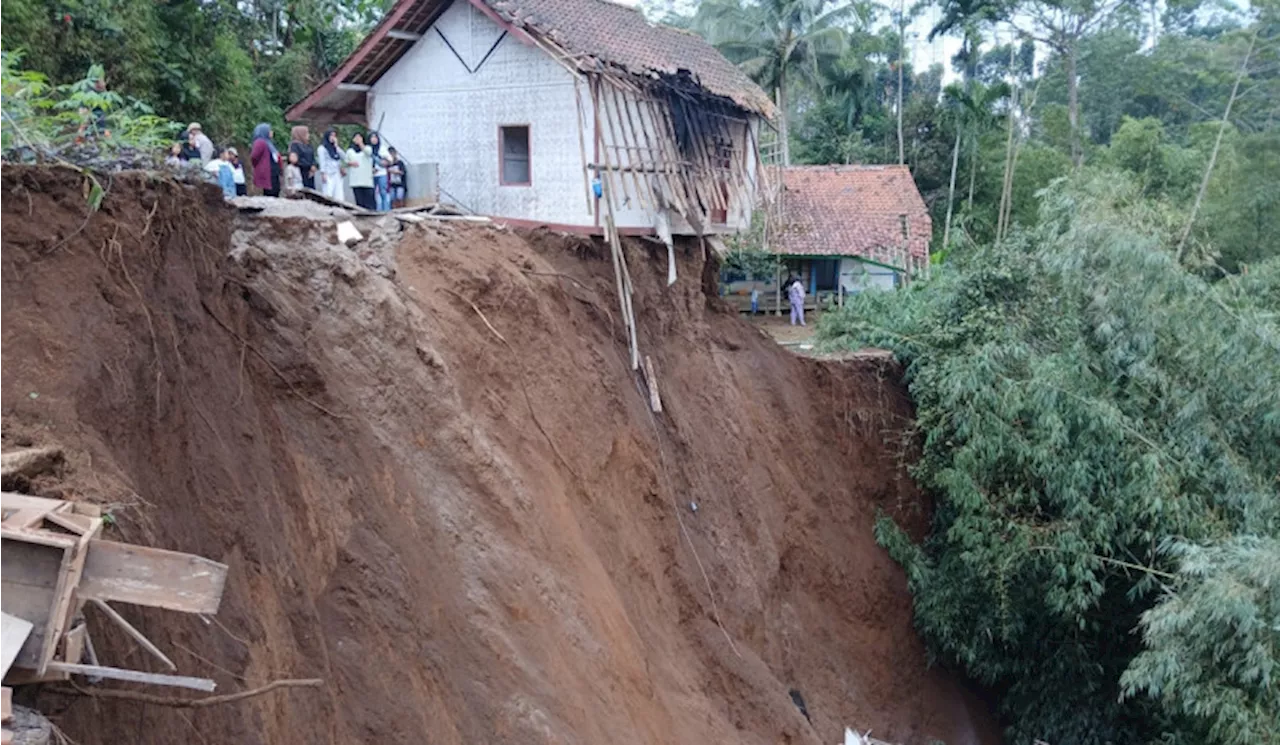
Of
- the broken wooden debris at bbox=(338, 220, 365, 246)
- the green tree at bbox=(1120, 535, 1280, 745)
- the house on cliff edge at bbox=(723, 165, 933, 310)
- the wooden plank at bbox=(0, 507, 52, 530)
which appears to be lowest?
the green tree at bbox=(1120, 535, 1280, 745)

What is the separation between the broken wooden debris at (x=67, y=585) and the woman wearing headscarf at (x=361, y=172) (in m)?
11.5

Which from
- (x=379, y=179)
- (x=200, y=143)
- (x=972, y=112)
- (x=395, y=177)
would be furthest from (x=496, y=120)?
(x=972, y=112)

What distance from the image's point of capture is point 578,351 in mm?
14750

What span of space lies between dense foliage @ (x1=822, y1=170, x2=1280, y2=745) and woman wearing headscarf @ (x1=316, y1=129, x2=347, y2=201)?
948cm

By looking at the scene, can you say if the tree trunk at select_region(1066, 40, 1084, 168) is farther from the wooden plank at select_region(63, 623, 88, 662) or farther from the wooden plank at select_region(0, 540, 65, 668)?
the wooden plank at select_region(0, 540, 65, 668)

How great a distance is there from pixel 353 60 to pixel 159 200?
1025 cm

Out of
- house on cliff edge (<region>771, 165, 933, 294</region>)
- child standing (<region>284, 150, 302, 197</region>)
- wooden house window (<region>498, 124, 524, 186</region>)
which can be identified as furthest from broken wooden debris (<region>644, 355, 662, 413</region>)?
house on cliff edge (<region>771, 165, 933, 294</region>)

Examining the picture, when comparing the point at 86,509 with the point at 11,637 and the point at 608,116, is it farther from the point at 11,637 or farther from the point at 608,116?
the point at 608,116

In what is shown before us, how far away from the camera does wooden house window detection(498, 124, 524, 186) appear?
18.0 m

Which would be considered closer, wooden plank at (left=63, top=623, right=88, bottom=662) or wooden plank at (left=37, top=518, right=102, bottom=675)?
wooden plank at (left=37, top=518, right=102, bottom=675)

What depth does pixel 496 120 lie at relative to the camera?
1794 centimetres

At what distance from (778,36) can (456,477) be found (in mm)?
30452

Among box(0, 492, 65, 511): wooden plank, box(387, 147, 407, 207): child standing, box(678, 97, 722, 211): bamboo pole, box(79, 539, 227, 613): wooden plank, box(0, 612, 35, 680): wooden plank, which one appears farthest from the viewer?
box(678, 97, 722, 211): bamboo pole

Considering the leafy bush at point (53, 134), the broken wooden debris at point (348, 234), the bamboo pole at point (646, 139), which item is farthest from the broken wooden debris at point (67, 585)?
the bamboo pole at point (646, 139)
